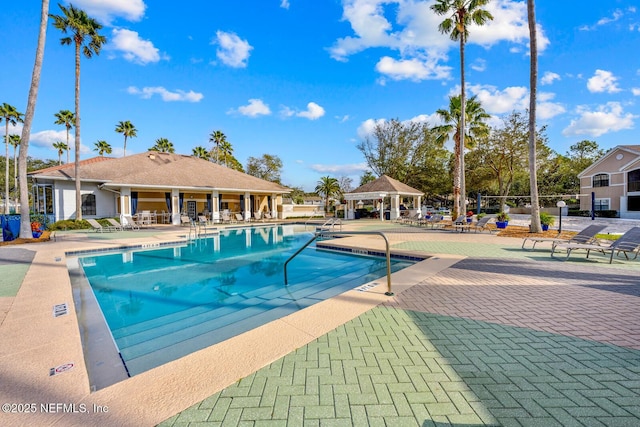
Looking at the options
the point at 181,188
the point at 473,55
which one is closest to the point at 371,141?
the point at 473,55

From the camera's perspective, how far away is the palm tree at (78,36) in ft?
54.5

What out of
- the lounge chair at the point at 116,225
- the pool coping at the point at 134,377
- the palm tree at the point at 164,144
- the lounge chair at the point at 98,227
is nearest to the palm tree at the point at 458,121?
the pool coping at the point at 134,377

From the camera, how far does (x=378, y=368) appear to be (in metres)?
2.62

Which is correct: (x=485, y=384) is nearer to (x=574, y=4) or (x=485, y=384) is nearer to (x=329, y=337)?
(x=329, y=337)

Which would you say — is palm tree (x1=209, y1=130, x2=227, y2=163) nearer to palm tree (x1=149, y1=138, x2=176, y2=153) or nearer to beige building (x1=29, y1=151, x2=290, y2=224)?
palm tree (x1=149, y1=138, x2=176, y2=153)

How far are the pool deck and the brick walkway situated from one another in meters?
0.01

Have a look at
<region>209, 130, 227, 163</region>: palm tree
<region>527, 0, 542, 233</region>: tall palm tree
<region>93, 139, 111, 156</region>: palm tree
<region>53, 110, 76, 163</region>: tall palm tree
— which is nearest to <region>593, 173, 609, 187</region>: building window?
<region>527, 0, 542, 233</region>: tall palm tree

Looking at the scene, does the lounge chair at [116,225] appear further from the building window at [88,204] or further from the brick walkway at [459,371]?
the brick walkway at [459,371]

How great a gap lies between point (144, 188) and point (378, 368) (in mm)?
22875

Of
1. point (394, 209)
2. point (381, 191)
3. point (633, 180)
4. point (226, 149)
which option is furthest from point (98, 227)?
point (633, 180)

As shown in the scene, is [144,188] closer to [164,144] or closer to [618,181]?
[164,144]

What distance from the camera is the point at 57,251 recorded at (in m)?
9.40

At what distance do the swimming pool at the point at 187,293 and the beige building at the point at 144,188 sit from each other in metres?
11.4

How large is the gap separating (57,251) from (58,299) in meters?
6.46
